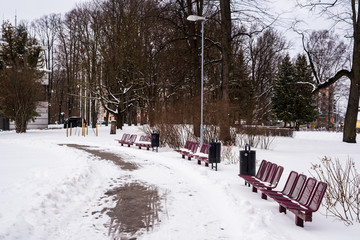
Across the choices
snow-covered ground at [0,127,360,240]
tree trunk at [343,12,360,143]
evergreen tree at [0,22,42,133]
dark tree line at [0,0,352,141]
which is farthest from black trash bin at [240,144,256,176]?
evergreen tree at [0,22,42,133]

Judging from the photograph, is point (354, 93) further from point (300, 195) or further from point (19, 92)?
point (19, 92)

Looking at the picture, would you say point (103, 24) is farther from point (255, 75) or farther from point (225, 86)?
point (255, 75)

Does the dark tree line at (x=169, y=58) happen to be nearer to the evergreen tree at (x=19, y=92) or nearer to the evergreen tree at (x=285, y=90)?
the evergreen tree at (x=285, y=90)

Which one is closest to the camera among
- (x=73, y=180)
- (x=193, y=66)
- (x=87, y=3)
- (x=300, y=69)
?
(x=73, y=180)

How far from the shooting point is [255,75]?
40344mm

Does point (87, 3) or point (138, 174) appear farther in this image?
point (87, 3)

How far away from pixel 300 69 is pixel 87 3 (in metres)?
30.8

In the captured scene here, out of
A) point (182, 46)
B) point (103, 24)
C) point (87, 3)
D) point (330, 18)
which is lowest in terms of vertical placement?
point (182, 46)

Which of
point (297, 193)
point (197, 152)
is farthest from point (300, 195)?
point (197, 152)

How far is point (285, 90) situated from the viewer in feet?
145

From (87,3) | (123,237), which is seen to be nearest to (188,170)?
(123,237)

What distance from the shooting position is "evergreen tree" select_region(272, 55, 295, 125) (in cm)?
4397

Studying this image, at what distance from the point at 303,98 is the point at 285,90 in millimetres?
2703

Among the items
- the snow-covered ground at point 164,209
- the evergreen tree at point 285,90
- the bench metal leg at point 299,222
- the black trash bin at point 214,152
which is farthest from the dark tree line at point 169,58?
the bench metal leg at point 299,222
